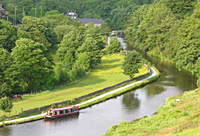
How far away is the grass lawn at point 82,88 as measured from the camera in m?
58.8

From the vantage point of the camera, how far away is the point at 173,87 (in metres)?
73.4

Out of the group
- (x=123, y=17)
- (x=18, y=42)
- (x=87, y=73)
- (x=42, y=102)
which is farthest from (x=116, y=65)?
(x=123, y=17)

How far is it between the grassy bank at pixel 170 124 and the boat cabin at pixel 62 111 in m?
11.1

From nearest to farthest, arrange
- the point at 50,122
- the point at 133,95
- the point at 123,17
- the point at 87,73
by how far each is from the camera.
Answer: the point at 50,122
the point at 133,95
the point at 87,73
the point at 123,17

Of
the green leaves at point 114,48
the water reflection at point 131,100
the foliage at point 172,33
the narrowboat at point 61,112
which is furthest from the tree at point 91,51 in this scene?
the narrowboat at point 61,112

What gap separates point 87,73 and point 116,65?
13636mm

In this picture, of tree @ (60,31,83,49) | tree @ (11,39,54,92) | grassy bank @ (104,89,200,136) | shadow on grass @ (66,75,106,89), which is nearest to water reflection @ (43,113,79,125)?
grassy bank @ (104,89,200,136)

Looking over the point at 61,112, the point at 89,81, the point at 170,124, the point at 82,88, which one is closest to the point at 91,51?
the point at 89,81

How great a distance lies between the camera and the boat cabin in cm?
5319

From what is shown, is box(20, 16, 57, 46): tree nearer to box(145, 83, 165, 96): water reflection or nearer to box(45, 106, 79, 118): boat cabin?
box(145, 83, 165, 96): water reflection

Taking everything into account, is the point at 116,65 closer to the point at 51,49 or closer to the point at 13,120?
the point at 51,49

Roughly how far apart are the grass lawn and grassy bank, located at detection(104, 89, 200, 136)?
17.8m

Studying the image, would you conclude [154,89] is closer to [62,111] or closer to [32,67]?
[62,111]

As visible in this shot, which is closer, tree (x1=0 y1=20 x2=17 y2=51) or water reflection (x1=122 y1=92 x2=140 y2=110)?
water reflection (x1=122 y1=92 x2=140 y2=110)
